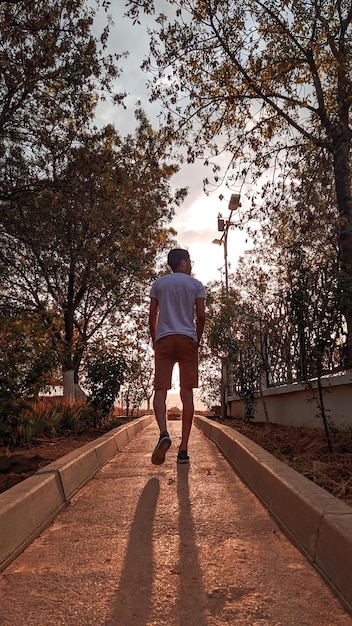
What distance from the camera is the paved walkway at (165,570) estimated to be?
200 centimetres

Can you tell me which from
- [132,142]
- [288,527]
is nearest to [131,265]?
[132,142]

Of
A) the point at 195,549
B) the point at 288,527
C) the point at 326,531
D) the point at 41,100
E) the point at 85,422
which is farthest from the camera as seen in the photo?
the point at 85,422

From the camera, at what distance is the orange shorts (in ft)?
17.0

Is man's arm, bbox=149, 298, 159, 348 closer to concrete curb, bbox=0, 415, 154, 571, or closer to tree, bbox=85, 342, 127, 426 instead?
concrete curb, bbox=0, 415, 154, 571

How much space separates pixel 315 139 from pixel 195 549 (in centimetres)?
779

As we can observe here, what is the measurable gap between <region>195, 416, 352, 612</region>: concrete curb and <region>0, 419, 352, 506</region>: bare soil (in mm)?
394

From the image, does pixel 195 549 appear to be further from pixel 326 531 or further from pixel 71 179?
pixel 71 179

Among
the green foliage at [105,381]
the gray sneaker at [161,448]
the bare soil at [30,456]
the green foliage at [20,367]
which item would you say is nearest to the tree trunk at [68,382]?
the green foliage at [105,381]

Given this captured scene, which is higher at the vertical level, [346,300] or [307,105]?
[307,105]

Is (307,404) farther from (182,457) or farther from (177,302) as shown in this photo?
(177,302)

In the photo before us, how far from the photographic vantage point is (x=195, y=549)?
9.03 feet

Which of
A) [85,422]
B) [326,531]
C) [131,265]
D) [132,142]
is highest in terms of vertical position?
[132,142]

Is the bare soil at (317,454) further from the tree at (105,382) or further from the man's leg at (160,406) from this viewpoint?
the tree at (105,382)

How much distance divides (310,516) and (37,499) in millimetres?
1645
